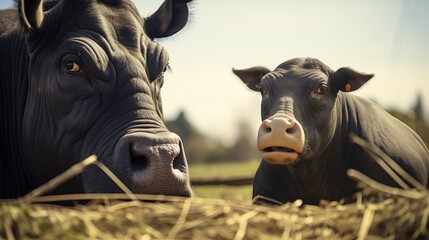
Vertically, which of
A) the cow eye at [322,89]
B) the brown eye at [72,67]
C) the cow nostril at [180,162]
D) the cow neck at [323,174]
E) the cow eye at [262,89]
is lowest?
the cow neck at [323,174]

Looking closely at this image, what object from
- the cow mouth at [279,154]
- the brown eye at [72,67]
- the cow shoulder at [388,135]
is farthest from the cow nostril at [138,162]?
the cow shoulder at [388,135]

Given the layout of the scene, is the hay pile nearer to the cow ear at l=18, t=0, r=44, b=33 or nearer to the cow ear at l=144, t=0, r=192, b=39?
the cow ear at l=18, t=0, r=44, b=33

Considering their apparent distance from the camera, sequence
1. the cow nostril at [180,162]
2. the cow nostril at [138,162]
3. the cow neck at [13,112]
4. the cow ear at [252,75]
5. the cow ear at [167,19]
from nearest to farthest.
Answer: the cow nostril at [138,162] < the cow nostril at [180,162] < the cow neck at [13,112] < the cow ear at [167,19] < the cow ear at [252,75]

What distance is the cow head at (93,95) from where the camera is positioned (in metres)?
5.04

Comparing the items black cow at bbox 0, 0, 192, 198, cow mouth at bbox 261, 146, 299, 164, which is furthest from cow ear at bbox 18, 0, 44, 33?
cow mouth at bbox 261, 146, 299, 164

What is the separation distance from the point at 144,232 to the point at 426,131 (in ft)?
20.1

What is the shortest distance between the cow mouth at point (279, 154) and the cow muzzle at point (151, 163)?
1634mm

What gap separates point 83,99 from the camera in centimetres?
562

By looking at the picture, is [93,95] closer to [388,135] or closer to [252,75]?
[252,75]

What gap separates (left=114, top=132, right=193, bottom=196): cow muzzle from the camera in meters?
4.80

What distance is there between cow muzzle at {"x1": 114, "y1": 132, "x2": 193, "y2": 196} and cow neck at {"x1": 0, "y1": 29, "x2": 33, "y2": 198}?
1.47m

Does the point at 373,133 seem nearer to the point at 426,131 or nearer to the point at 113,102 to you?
the point at 426,131

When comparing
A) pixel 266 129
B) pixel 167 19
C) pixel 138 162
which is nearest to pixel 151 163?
pixel 138 162

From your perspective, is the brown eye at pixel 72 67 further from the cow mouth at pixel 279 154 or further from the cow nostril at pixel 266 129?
the cow mouth at pixel 279 154
